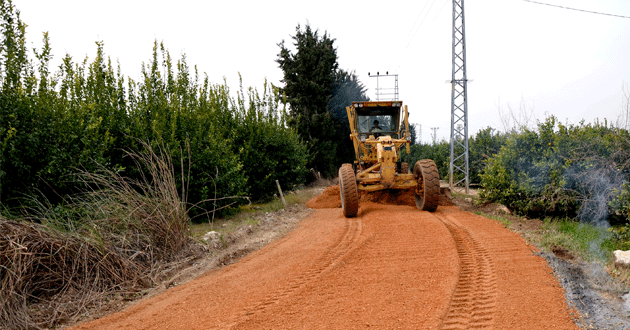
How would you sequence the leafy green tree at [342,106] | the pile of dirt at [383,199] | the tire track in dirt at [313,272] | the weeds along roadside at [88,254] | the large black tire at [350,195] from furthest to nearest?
the leafy green tree at [342,106], the pile of dirt at [383,199], the large black tire at [350,195], the weeds along roadside at [88,254], the tire track in dirt at [313,272]

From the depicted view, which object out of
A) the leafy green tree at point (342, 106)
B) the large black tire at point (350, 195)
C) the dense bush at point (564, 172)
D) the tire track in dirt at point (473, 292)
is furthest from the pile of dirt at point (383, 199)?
the leafy green tree at point (342, 106)

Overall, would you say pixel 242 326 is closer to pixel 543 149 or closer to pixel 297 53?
pixel 543 149

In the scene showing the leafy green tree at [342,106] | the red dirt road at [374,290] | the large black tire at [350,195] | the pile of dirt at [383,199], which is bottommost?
the red dirt road at [374,290]

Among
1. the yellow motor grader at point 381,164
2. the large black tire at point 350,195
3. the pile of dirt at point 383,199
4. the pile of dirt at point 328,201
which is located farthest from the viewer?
the pile of dirt at point 328,201

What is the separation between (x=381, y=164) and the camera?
991 centimetres

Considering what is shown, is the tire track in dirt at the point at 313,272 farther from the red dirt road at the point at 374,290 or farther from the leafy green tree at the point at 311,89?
the leafy green tree at the point at 311,89

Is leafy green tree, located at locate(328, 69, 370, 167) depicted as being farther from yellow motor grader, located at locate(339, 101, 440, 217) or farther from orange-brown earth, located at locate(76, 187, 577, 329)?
orange-brown earth, located at locate(76, 187, 577, 329)

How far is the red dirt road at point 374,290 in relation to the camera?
379cm

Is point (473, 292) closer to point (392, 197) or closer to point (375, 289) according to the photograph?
point (375, 289)

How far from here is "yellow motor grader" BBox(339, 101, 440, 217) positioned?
941 cm

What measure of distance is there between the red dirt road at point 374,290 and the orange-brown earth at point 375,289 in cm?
1

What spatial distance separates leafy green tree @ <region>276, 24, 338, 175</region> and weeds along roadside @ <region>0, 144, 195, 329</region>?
17.5 m

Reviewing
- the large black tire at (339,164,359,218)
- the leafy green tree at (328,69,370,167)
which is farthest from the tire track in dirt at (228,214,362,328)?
the leafy green tree at (328,69,370,167)

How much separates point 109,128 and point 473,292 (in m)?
7.65
